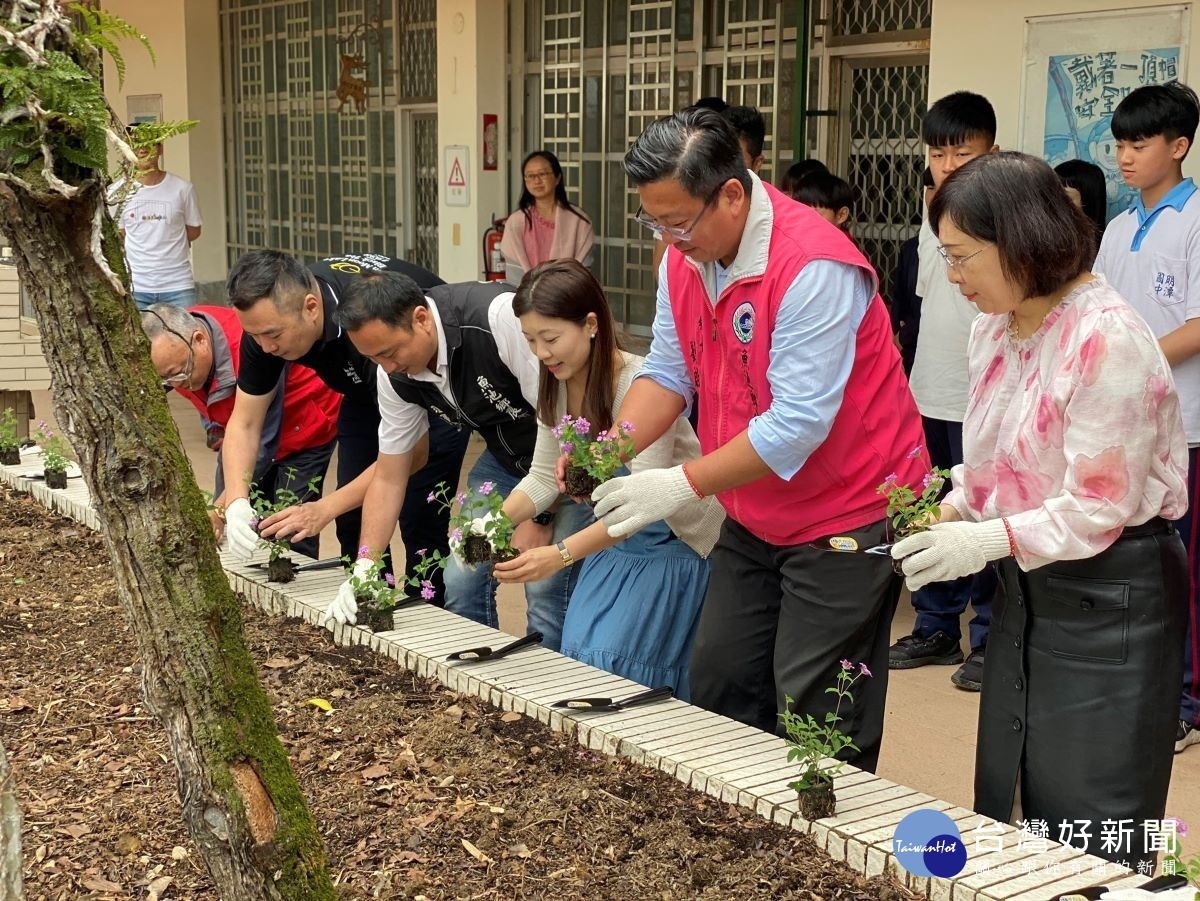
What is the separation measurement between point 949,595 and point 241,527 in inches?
86.2

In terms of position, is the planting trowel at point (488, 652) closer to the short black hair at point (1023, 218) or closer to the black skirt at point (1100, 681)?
the black skirt at point (1100, 681)

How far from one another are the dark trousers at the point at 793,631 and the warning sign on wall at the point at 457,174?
18.7ft

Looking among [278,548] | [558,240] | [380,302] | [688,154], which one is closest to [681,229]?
[688,154]

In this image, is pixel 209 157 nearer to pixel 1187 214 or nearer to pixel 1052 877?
pixel 1187 214

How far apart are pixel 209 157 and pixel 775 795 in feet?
34.1

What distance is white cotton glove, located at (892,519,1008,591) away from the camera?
A: 2174mm

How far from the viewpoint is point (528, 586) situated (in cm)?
374

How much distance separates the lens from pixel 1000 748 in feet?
7.90

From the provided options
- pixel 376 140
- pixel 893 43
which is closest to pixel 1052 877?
pixel 893 43

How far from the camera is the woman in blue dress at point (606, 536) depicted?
10.2 ft

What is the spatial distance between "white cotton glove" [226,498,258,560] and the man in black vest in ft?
1.34

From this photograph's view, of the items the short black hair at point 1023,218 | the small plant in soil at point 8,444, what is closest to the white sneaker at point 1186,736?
the short black hair at point 1023,218

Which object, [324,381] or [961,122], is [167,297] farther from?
[961,122]

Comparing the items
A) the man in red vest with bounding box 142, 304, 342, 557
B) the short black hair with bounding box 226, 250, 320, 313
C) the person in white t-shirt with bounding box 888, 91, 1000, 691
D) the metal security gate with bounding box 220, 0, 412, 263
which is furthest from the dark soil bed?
the metal security gate with bounding box 220, 0, 412, 263
